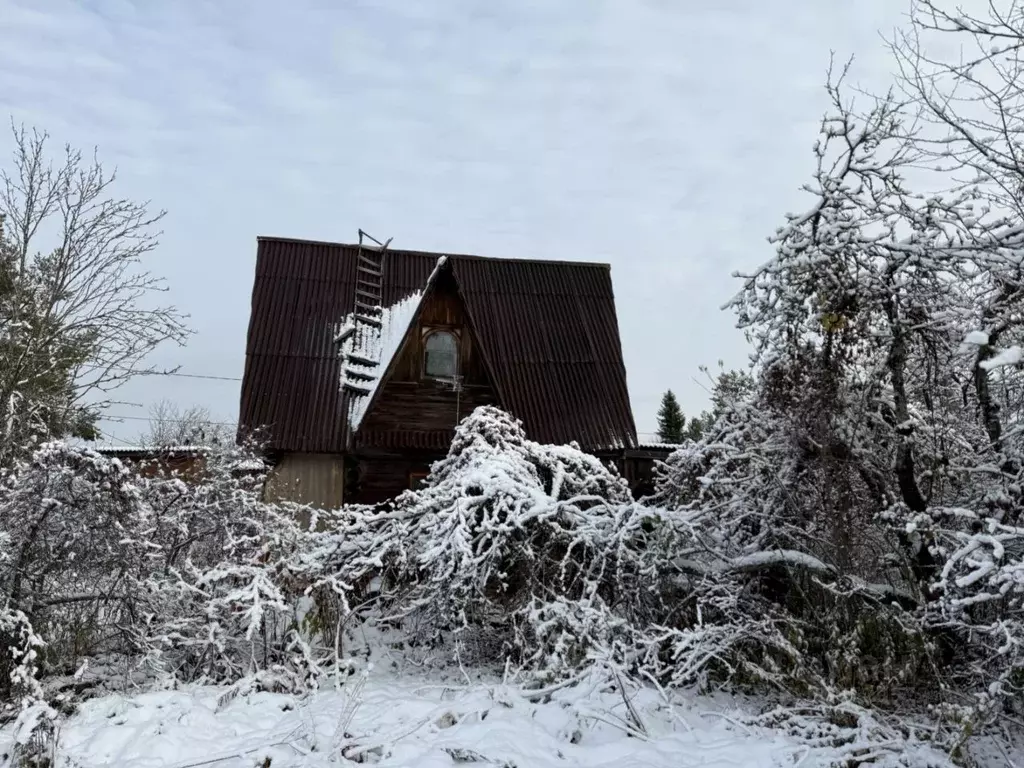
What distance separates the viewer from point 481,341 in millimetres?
13508

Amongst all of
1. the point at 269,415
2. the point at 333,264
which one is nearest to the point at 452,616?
the point at 269,415

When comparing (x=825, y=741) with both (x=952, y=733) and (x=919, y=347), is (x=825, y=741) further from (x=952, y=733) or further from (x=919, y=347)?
(x=919, y=347)

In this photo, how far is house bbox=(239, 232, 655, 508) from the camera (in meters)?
12.8

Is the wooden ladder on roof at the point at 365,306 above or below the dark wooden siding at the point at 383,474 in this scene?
above

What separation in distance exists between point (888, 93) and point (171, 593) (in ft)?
23.1

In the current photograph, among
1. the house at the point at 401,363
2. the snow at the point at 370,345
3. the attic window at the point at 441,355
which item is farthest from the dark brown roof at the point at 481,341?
the attic window at the point at 441,355

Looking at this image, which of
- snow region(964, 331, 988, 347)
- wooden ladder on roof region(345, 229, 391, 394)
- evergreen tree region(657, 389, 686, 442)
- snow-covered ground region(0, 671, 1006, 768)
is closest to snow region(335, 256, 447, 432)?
wooden ladder on roof region(345, 229, 391, 394)

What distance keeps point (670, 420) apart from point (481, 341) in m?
19.4

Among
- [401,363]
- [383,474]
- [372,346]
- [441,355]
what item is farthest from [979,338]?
[372,346]

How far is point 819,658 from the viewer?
5.55 meters

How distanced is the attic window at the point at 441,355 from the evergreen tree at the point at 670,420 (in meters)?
17.4

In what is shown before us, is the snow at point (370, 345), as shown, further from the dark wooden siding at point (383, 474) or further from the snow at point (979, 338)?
the snow at point (979, 338)

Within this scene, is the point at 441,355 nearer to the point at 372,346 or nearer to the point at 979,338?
the point at 372,346

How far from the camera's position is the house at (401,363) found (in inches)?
504
